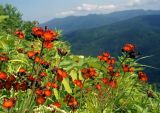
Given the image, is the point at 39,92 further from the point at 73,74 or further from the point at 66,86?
the point at 73,74

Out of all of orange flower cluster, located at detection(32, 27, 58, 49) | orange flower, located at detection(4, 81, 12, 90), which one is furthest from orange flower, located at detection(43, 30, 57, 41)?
orange flower, located at detection(4, 81, 12, 90)

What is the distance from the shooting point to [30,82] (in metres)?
4.42

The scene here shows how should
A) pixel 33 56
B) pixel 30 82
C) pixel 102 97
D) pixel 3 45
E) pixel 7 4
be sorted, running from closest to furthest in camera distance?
pixel 30 82, pixel 33 56, pixel 102 97, pixel 3 45, pixel 7 4

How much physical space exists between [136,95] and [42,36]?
389cm

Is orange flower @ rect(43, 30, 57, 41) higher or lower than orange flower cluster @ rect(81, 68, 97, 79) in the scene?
higher

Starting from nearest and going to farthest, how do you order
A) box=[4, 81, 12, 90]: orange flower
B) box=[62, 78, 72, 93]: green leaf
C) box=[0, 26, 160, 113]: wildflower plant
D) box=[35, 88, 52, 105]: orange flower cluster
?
box=[4, 81, 12, 90]: orange flower, box=[35, 88, 52, 105]: orange flower cluster, box=[0, 26, 160, 113]: wildflower plant, box=[62, 78, 72, 93]: green leaf

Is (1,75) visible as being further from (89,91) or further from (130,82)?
(130,82)

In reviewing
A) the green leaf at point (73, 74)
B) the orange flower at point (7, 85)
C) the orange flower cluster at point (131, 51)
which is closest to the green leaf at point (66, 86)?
the green leaf at point (73, 74)

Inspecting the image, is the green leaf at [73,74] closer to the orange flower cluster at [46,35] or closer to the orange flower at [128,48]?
the orange flower at [128,48]

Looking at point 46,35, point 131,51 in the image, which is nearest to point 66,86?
point 131,51

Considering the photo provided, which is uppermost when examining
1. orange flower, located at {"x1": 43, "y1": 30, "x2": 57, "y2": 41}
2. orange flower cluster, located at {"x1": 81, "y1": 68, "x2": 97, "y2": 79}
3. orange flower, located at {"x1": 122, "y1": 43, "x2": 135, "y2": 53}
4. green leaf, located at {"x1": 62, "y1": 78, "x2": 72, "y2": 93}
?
orange flower, located at {"x1": 43, "y1": 30, "x2": 57, "y2": 41}

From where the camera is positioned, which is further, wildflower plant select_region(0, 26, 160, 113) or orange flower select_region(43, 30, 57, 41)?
wildflower plant select_region(0, 26, 160, 113)

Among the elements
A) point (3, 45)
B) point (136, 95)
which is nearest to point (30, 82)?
point (3, 45)

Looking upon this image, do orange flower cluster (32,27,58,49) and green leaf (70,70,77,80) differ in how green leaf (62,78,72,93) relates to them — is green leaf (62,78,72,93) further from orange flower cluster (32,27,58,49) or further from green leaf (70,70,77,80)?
orange flower cluster (32,27,58,49)
